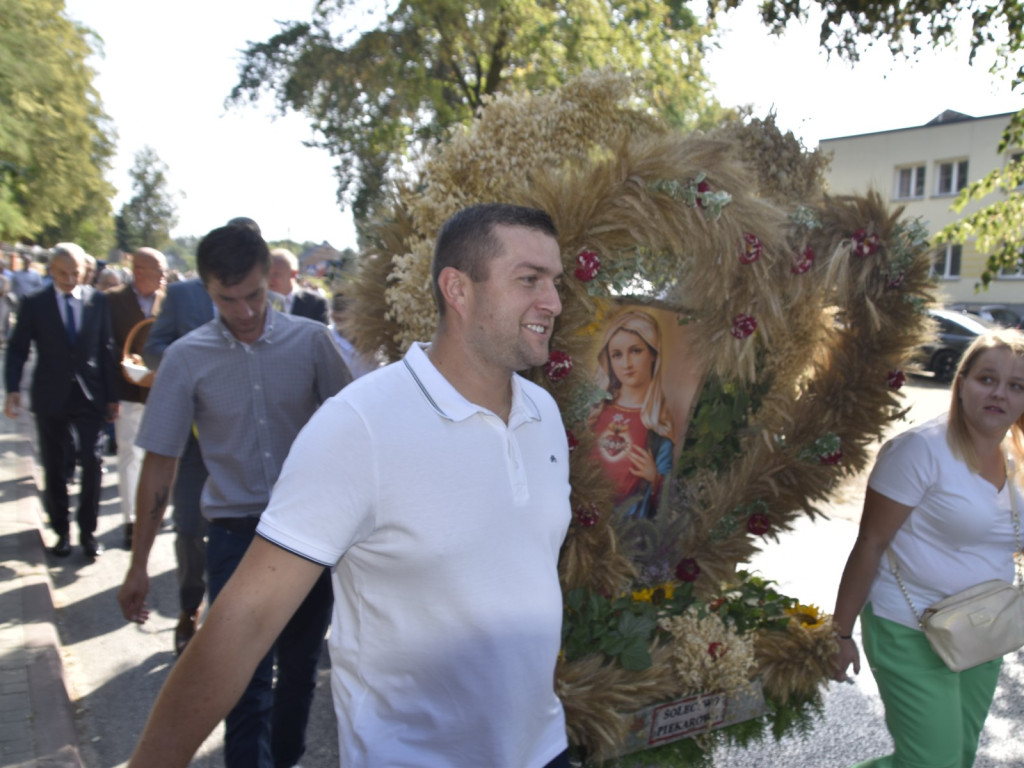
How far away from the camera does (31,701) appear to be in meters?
3.93

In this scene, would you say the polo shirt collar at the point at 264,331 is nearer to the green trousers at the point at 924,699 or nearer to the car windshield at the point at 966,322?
the green trousers at the point at 924,699

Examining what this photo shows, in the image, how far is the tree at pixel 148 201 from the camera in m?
76.2

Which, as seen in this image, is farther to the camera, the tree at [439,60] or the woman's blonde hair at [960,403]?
the tree at [439,60]

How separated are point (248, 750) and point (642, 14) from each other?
15534 mm

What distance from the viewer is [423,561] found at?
5.50ft

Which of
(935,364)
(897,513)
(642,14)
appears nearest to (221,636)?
(897,513)

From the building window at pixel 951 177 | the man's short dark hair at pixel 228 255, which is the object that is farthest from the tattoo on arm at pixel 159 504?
the building window at pixel 951 177

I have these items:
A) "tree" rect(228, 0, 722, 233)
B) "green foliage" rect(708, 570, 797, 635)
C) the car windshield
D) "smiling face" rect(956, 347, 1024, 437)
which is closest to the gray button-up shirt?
"green foliage" rect(708, 570, 797, 635)

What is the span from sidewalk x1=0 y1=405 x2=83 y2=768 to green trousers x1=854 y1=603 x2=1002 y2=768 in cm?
312

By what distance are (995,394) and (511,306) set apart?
6.38 ft

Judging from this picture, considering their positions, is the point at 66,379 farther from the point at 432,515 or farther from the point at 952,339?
the point at 952,339

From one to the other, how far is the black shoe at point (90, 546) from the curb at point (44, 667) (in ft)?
0.87

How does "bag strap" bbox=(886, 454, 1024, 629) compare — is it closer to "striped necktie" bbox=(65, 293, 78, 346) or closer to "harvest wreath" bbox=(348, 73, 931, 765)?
"harvest wreath" bbox=(348, 73, 931, 765)

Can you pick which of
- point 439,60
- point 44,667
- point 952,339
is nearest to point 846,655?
point 44,667
